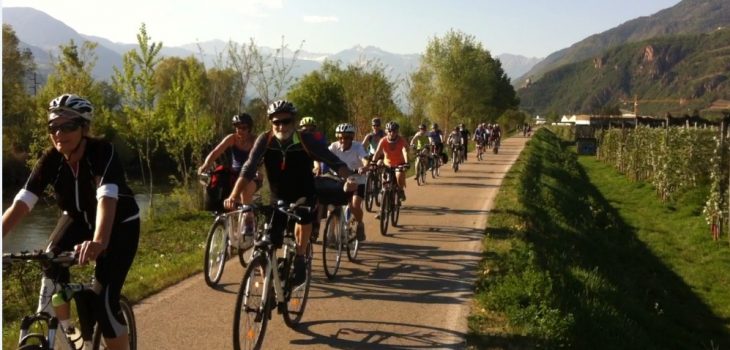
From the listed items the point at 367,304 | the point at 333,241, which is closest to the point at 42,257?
the point at 367,304

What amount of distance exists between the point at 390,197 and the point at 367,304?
508cm

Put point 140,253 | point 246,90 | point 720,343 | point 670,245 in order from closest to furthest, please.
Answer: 1. point 720,343
2. point 140,253
3. point 670,245
4. point 246,90

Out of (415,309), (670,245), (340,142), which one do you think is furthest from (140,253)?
(670,245)

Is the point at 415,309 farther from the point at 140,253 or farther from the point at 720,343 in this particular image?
the point at 140,253

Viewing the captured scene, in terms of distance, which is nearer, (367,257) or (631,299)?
(367,257)

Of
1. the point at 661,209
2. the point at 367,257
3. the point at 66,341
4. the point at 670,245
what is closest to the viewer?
the point at 66,341

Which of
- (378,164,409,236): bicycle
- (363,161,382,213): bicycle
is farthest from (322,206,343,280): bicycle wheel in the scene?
(363,161,382,213): bicycle

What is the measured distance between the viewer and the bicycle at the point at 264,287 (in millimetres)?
5016

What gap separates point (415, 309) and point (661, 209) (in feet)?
56.1

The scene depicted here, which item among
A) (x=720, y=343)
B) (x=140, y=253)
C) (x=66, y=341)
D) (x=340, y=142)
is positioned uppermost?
(x=340, y=142)

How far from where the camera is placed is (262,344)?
18.9 feet

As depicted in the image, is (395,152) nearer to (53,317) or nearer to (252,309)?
(252,309)

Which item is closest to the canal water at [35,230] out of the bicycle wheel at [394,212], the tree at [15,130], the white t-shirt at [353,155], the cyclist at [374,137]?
the tree at [15,130]

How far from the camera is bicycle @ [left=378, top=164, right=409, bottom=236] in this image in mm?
11742
